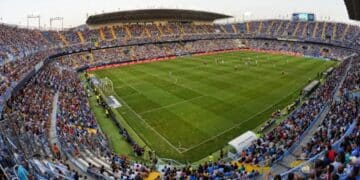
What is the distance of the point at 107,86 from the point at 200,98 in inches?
574

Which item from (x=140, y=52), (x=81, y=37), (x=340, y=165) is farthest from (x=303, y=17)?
(x=340, y=165)

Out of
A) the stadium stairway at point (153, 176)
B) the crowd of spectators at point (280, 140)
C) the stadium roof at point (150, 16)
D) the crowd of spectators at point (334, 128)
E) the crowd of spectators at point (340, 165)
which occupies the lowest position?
the stadium stairway at point (153, 176)

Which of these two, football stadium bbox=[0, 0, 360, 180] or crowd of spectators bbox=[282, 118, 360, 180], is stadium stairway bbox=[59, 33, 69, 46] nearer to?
football stadium bbox=[0, 0, 360, 180]

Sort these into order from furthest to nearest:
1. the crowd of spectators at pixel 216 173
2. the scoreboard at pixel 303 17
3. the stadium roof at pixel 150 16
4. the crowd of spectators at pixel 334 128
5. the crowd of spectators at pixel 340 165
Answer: the scoreboard at pixel 303 17, the stadium roof at pixel 150 16, the crowd of spectators at pixel 216 173, the crowd of spectators at pixel 334 128, the crowd of spectators at pixel 340 165

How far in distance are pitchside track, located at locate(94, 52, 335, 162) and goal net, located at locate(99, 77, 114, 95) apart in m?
0.68

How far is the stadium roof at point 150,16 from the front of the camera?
75.6 meters

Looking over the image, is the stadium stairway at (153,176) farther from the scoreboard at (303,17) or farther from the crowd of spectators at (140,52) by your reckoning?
the scoreboard at (303,17)

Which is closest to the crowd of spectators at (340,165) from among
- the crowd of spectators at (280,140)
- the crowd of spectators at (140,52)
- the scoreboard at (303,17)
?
the crowd of spectators at (280,140)

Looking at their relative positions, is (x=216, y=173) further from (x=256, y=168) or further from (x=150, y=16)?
(x=150, y=16)

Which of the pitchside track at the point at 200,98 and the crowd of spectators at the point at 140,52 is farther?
the crowd of spectators at the point at 140,52

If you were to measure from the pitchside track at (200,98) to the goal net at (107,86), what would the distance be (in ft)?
2.23

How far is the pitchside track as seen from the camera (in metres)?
24.1

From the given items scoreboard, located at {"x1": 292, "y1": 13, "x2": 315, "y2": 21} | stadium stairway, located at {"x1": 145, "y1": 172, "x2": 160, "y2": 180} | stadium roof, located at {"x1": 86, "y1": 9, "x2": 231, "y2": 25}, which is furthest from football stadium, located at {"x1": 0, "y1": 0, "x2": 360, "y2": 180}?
scoreboard, located at {"x1": 292, "y1": 13, "x2": 315, "y2": 21}

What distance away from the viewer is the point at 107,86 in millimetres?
41000
